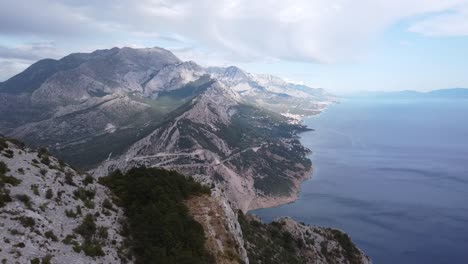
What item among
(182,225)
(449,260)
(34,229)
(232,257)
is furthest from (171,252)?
(449,260)

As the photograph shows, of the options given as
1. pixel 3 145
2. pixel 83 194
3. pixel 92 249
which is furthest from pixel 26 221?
pixel 3 145

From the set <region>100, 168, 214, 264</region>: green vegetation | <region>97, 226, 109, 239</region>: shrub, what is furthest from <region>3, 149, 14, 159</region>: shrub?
<region>97, 226, 109, 239</region>: shrub

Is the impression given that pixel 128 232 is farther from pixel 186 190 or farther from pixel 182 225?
pixel 186 190

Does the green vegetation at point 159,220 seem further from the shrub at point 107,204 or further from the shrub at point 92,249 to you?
the shrub at point 92,249

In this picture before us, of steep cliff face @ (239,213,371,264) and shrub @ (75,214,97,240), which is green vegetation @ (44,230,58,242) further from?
steep cliff face @ (239,213,371,264)

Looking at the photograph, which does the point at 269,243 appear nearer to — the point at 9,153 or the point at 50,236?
the point at 9,153

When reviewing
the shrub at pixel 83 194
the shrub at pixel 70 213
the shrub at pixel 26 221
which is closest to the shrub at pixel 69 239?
the shrub at pixel 26 221
